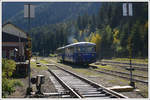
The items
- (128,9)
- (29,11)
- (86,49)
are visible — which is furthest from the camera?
(86,49)

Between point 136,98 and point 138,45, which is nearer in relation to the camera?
point 136,98

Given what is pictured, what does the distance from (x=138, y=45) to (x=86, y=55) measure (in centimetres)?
2704

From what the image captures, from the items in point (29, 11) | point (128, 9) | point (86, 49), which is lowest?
point (86, 49)

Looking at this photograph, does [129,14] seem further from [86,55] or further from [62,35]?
[62,35]

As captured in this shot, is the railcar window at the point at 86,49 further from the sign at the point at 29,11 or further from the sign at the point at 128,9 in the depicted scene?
the sign at the point at 29,11

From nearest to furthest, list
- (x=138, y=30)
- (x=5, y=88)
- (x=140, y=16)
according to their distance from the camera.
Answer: (x=5, y=88) < (x=138, y=30) < (x=140, y=16)

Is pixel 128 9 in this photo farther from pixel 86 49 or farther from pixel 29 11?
pixel 86 49

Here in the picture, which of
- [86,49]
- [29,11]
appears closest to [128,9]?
[29,11]

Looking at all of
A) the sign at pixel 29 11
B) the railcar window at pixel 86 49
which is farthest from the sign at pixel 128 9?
the railcar window at pixel 86 49

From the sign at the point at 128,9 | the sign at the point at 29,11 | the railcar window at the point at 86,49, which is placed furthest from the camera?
the railcar window at the point at 86,49

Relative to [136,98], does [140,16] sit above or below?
above

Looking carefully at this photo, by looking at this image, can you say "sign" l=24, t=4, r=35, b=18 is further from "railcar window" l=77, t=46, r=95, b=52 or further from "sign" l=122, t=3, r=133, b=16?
"railcar window" l=77, t=46, r=95, b=52

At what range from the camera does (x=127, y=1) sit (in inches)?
421

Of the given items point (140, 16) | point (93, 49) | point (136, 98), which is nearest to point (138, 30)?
point (140, 16)
